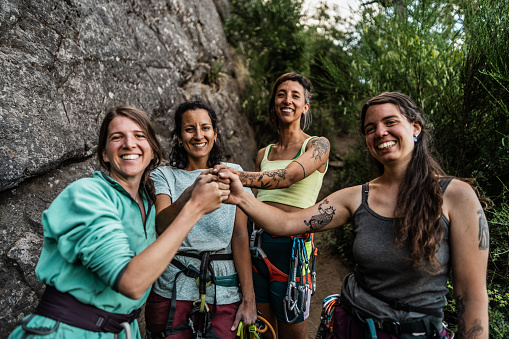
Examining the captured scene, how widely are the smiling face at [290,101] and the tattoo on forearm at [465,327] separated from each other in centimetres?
195

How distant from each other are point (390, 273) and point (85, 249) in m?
1.50

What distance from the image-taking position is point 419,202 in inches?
67.6

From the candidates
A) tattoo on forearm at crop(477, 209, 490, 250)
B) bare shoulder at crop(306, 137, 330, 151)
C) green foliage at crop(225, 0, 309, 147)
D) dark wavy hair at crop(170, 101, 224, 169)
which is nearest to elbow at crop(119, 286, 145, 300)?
dark wavy hair at crop(170, 101, 224, 169)

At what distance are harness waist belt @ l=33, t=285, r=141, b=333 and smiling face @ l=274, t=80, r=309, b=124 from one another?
2.19 m

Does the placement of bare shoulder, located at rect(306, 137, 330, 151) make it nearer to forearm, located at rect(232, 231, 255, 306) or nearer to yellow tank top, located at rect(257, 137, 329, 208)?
yellow tank top, located at rect(257, 137, 329, 208)

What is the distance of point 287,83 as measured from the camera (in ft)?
10.1

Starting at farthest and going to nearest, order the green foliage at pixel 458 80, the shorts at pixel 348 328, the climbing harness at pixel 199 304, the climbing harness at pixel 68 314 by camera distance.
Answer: the green foliage at pixel 458 80, the climbing harness at pixel 199 304, the shorts at pixel 348 328, the climbing harness at pixel 68 314

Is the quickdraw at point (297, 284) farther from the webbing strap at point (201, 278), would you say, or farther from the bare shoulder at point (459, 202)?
the bare shoulder at point (459, 202)

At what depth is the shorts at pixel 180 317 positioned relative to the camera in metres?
2.09

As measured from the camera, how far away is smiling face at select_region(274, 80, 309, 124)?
3029mm

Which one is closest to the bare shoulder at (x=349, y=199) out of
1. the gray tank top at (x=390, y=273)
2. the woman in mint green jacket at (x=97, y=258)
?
the gray tank top at (x=390, y=273)

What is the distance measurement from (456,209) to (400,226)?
0.29m

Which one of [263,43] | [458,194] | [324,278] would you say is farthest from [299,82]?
[263,43]

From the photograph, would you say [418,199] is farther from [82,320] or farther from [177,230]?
[82,320]
